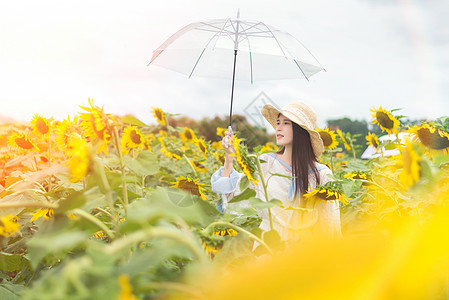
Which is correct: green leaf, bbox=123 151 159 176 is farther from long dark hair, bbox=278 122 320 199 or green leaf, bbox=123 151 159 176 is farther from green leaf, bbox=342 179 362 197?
long dark hair, bbox=278 122 320 199

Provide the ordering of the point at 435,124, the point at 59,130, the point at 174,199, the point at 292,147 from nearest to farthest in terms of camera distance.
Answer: the point at 174,199, the point at 59,130, the point at 435,124, the point at 292,147

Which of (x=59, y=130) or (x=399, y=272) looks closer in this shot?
(x=399, y=272)

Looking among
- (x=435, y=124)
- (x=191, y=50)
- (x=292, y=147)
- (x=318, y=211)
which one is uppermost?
(x=191, y=50)

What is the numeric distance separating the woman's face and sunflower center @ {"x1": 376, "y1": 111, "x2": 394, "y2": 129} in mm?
479

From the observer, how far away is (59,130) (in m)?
1.46

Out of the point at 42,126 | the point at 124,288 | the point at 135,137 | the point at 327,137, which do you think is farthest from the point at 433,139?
the point at 42,126

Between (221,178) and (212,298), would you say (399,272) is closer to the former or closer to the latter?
(212,298)

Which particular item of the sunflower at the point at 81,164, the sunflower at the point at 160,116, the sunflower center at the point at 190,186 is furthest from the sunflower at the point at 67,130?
the sunflower at the point at 160,116

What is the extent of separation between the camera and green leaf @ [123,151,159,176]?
0.93 meters

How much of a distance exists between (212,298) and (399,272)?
190 mm

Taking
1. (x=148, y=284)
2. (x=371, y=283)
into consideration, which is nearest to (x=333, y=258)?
(x=371, y=283)

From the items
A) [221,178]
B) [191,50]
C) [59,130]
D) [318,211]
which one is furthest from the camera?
[191,50]

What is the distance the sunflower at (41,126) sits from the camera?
199 centimetres

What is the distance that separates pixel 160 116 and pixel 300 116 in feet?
5.18
